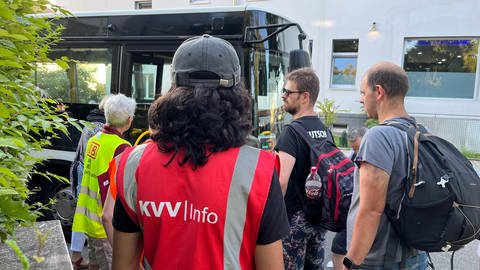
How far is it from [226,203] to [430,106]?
535 inches

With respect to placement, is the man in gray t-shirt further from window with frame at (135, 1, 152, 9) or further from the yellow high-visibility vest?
window with frame at (135, 1, 152, 9)

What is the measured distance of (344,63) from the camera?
46.8 ft

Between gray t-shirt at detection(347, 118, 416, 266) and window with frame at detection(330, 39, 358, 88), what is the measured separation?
1260 centimetres

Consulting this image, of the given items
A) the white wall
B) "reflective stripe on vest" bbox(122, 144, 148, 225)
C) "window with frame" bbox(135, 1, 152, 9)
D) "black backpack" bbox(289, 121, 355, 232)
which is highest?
"window with frame" bbox(135, 1, 152, 9)

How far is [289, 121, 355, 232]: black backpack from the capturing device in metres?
2.66

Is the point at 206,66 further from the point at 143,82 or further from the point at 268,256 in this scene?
the point at 143,82

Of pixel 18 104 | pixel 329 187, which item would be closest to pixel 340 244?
pixel 329 187

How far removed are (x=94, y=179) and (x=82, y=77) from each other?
2.45m

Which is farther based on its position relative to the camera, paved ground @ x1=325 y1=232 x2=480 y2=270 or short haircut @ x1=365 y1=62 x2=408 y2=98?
paved ground @ x1=325 y1=232 x2=480 y2=270

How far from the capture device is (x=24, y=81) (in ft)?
6.13

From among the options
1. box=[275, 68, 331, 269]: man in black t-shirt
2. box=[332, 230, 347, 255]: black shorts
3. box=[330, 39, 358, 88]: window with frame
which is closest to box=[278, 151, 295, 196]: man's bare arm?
box=[275, 68, 331, 269]: man in black t-shirt

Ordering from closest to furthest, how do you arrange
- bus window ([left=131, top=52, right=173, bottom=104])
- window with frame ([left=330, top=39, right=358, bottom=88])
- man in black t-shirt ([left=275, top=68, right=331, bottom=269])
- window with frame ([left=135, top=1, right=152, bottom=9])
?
1. man in black t-shirt ([left=275, top=68, right=331, bottom=269])
2. bus window ([left=131, top=52, right=173, bottom=104])
3. window with frame ([left=330, top=39, right=358, bottom=88])
4. window with frame ([left=135, top=1, right=152, bottom=9])

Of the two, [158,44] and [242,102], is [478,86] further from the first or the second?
[242,102]

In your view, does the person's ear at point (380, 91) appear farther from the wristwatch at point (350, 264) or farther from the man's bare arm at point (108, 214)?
the man's bare arm at point (108, 214)
